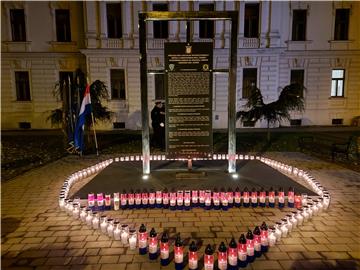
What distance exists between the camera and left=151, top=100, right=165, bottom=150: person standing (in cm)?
1262

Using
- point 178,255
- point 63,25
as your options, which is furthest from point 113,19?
point 178,255

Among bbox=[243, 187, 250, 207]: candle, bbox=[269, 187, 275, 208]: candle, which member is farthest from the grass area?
bbox=[243, 187, 250, 207]: candle

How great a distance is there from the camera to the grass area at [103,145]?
11.0 metres

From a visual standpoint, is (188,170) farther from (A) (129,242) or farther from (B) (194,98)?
(A) (129,242)

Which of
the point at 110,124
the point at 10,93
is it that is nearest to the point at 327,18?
the point at 110,124

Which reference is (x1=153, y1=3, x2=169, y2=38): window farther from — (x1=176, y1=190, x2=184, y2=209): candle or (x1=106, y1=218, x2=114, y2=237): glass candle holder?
(x1=106, y1=218, x2=114, y2=237): glass candle holder

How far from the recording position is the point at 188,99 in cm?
776

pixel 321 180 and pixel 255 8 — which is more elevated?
pixel 255 8

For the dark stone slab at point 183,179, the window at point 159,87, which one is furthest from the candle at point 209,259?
the window at point 159,87

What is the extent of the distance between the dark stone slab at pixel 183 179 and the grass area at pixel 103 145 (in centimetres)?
304

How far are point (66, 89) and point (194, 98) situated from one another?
5.74 m

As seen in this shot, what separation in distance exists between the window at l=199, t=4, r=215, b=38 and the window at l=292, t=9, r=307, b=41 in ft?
17.1

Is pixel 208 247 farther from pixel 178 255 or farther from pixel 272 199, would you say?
pixel 272 199

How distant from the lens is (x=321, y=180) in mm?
8172
